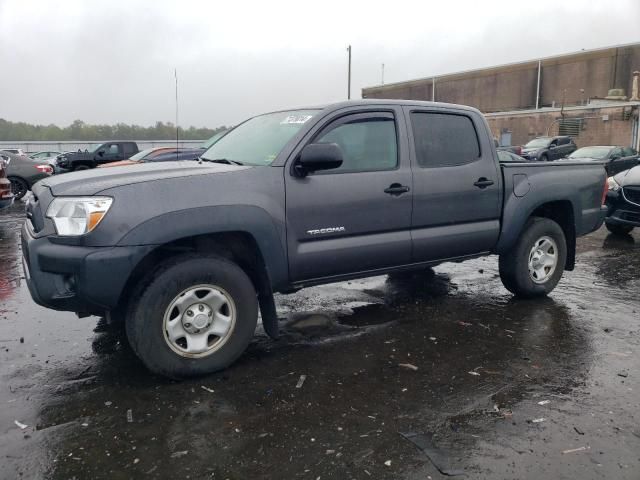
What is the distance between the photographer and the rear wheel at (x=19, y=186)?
13815mm

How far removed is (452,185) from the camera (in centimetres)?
452

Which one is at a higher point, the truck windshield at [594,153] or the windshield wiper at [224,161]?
the truck windshield at [594,153]

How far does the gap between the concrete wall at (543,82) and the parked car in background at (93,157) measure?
39917 millimetres

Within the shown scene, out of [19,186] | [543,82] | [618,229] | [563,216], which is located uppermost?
[543,82]

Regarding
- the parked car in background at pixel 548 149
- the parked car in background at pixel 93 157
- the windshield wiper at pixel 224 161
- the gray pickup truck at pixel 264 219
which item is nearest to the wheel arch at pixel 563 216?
the gray pickup truck at pixel 264 219

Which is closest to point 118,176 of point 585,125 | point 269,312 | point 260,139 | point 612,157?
point 260,139

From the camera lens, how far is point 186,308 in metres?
3.43

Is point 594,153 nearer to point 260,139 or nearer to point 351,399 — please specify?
point 260,139

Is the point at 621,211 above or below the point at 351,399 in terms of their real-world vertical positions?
above

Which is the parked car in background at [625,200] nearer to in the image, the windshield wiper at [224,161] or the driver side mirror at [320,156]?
the driver side mirror at [320,156]

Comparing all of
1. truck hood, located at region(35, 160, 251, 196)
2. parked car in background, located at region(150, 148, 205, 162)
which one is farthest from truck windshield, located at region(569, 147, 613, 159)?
truck hood, located at region(35, 160, 251, 196)

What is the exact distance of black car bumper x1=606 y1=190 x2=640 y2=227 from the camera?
855cm

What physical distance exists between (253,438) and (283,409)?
345 mm

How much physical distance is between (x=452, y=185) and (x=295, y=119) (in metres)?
1.46
